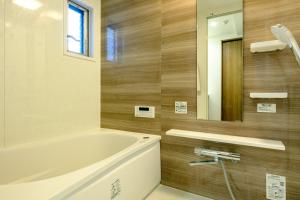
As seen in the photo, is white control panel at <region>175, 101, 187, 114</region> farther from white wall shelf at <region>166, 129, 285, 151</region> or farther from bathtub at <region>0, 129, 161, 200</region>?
bathtub at <region>0, 129, 161, 200</region>

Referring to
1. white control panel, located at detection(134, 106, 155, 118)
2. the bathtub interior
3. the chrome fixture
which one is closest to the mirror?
the chrome fixture

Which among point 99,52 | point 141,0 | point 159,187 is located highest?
point 141,0

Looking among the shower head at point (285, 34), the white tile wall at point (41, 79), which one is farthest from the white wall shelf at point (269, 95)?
the white tile wall at point (41, 79)

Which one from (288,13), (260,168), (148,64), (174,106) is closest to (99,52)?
(148,64)

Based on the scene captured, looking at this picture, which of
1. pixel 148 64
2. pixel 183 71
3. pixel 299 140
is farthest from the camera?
pixel 148 64

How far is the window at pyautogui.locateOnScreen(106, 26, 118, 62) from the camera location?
7.21 feet

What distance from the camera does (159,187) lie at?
5.87 ft

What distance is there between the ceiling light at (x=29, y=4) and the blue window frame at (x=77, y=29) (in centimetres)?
37

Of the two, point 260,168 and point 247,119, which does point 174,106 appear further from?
point 260,168

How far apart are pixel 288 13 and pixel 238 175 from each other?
1290 millimetres

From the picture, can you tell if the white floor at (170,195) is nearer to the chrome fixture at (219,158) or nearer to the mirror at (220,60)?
the chrome fixture at (219,158)

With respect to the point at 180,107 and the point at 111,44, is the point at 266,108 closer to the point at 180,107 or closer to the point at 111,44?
the point at 180,107

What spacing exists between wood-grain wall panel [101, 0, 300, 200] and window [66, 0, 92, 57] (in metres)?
0.21

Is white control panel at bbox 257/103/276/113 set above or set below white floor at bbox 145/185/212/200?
above
